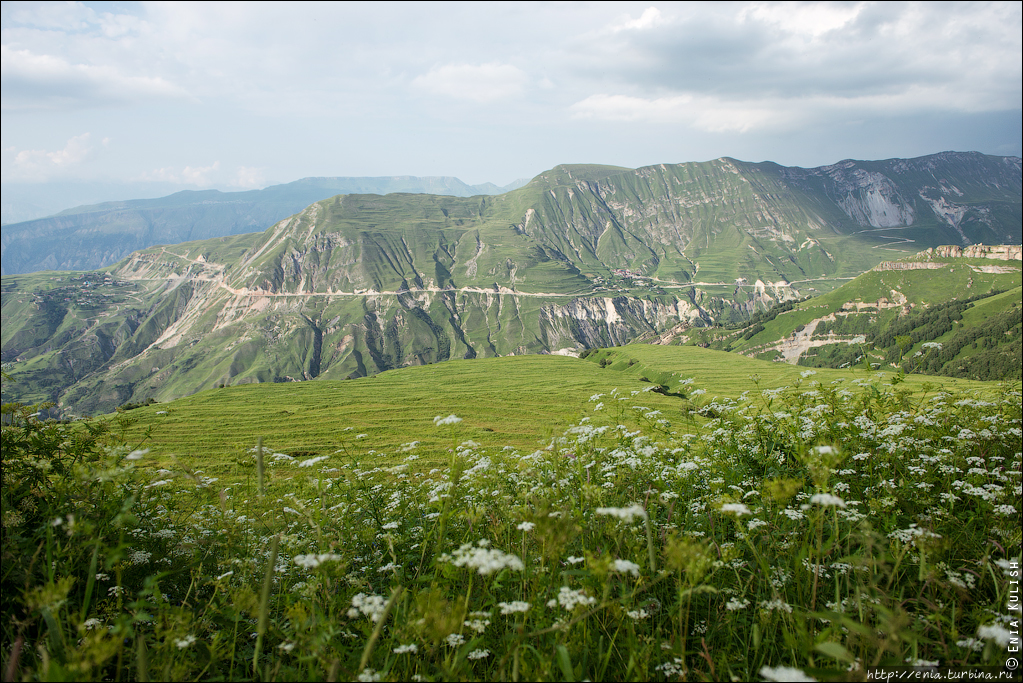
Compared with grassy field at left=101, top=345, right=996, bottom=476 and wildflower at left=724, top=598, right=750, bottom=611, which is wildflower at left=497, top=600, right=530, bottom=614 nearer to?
wildflower at left=724, top=598, right=750, bottom=611

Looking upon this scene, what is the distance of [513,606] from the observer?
3.72 m

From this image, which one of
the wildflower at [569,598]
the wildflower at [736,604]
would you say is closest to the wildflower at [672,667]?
the wildflower at [736,604]

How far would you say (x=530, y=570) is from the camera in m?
4.63

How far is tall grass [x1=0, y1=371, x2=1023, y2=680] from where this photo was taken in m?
3.80

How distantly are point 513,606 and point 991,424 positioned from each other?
11305 mm

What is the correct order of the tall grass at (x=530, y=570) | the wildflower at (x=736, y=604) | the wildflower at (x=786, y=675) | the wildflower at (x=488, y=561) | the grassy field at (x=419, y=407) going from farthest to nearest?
the grassy field at (x=419, y=407), the wildflower at (x=736, y=604), the tall grass at (x=530, y=570), the wildflower at (x=488, y=561), the wildflower at (x=786, y=675)

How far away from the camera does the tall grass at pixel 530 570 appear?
3797 mm

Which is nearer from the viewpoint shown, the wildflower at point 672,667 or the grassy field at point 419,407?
the wildflower at point 672,667

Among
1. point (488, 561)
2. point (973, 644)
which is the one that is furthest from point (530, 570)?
point (973, 644)

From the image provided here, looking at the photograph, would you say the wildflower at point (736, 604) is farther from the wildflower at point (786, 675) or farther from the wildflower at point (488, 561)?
the wildflower at point (488, 561)

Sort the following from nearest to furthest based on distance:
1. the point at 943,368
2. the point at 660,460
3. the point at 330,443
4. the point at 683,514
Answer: the point at 683,514, the point at 660,460, the point at 330,443, the point at 943,368

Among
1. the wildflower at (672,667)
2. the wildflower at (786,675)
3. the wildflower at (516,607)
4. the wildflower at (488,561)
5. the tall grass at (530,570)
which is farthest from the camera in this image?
the wildflower at (672,667)

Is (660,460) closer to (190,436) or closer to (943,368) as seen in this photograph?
(190,436)

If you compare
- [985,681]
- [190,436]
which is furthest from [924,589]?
[190,436]
